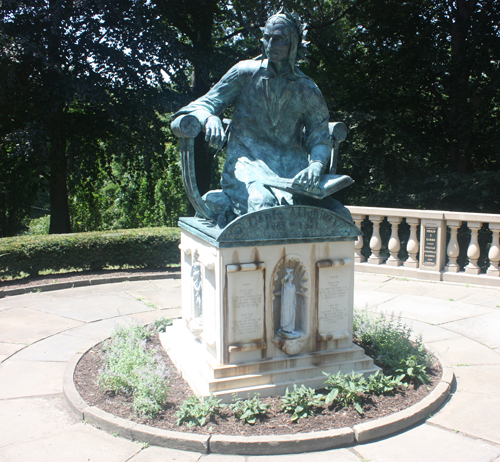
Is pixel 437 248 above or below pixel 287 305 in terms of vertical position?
below

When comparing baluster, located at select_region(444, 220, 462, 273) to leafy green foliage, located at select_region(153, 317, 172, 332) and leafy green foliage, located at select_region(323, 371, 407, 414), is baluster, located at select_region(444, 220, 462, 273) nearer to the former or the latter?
leafy green foliage, located at select_region(323, 371, 407, 414)

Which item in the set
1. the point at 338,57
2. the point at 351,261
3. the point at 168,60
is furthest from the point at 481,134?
the point at 351,261

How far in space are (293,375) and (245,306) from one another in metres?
0.74

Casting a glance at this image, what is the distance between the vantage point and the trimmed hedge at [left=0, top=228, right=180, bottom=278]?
339 inches

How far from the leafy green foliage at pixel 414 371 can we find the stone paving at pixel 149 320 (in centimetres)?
29

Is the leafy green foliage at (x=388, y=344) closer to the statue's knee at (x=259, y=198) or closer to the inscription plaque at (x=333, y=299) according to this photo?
the inscription plaque at (x=333, y=299)

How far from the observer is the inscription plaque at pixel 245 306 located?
4148 mm

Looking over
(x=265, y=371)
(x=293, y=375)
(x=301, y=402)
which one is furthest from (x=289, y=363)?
(x=301, y=402)

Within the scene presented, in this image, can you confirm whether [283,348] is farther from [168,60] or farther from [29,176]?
[29,176]

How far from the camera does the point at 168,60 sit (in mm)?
12570

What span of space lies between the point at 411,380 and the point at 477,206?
8.32 meters

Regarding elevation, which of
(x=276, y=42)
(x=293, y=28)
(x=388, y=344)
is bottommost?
(x=388, y=344)

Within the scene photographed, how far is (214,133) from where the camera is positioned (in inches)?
172

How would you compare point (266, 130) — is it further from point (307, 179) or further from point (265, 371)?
point (265, 371)
